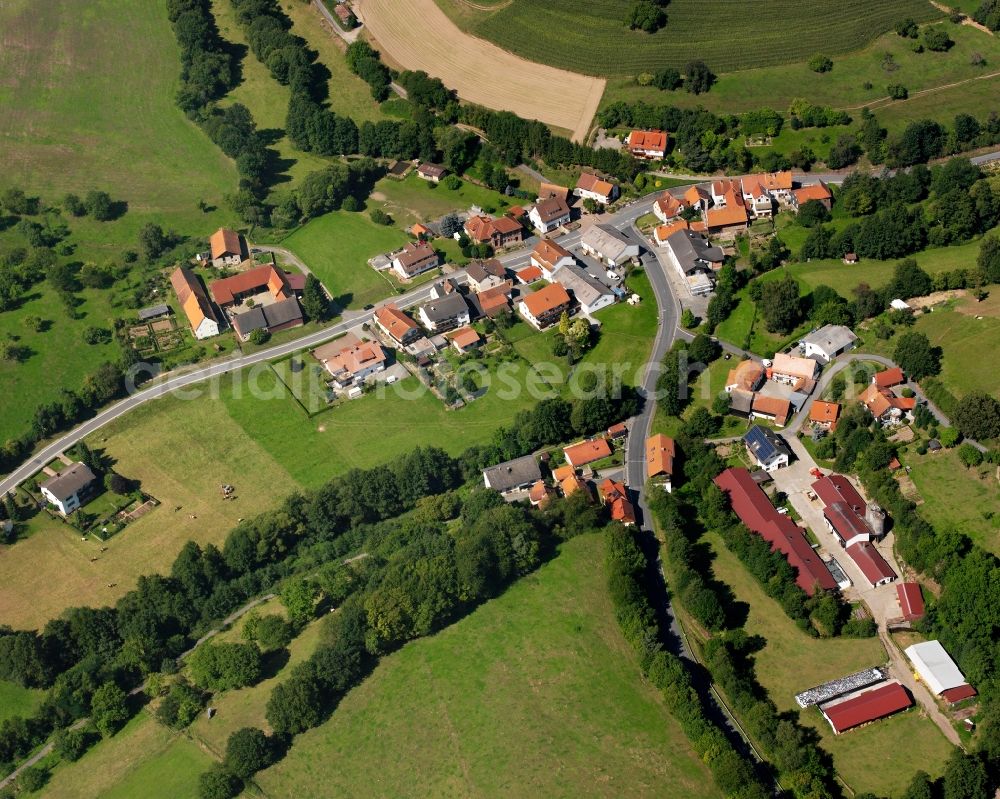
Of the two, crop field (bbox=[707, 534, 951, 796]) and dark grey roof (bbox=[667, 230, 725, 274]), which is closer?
crop field (bbox=[707, 534, 951, 796])

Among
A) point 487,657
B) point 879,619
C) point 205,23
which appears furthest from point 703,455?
point 205,23

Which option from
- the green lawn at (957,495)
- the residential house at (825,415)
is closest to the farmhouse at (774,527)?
the residential house at (825,415)

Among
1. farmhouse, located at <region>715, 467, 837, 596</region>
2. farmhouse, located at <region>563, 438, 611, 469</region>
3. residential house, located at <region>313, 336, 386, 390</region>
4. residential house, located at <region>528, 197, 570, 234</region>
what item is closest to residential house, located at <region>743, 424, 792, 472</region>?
farmhouse, located at <region>715, 467, 837, 596</region>

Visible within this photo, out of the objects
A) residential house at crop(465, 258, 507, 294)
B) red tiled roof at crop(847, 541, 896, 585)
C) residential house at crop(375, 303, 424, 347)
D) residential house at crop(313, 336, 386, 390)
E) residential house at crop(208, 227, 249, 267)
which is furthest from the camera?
residential house at crop(208, 227, 249, 267)

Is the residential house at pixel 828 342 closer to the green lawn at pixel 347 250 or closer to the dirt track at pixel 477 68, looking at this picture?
the dirt track at pixel 477 68

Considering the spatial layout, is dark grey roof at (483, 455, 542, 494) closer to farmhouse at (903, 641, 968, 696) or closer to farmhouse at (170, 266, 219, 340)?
farmhouse at (903, 641, 968, 696)

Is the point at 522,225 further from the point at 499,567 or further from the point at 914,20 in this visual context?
the point at 914,20

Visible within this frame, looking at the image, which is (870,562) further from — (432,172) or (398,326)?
(432,172)

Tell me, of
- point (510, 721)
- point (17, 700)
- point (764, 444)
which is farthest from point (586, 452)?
point (17, 700)
